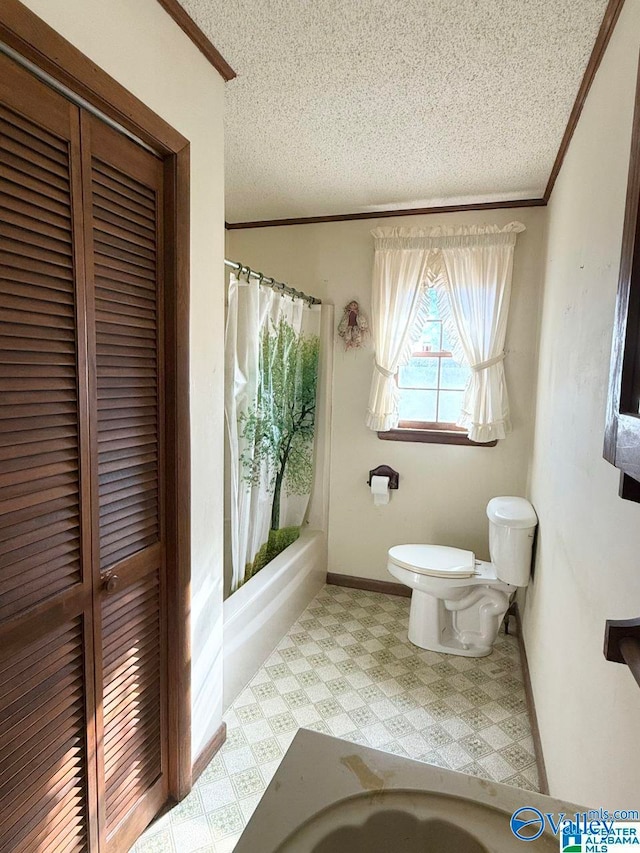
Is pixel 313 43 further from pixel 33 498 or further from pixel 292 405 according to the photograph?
pixel 292 405

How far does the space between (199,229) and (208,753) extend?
1.85 meters

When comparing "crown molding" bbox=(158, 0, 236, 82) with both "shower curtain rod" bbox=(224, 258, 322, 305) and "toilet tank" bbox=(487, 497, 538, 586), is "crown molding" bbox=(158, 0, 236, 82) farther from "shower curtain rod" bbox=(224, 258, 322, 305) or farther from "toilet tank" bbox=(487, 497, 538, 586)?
"toilet tank" bbox=(487, 497, 538, 586)

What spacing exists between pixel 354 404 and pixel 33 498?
89.6 inches

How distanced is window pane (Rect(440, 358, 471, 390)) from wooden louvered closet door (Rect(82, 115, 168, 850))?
1974 millimetres

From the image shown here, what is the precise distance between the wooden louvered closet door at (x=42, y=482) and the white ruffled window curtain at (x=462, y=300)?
2.08m

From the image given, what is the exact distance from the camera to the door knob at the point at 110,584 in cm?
121

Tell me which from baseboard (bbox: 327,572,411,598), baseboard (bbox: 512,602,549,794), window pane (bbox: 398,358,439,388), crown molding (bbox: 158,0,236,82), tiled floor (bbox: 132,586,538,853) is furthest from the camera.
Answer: baseboard (bbox: 327,572,411,598)

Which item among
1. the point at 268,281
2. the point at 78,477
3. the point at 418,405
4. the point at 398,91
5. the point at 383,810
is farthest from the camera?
the point at 418,405

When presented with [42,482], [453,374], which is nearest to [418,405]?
[453,374]

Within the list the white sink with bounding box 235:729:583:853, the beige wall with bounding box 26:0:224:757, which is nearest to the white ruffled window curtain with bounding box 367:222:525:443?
the beige wall with bounding box 26:0:224:757

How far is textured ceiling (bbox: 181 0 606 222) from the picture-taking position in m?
1.31

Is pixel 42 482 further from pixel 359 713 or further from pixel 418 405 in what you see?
pixel 418 405

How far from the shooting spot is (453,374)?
2.91 m

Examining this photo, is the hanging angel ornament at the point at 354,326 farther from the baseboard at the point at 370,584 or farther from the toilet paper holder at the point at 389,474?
the baseboard at the point at 370,584
